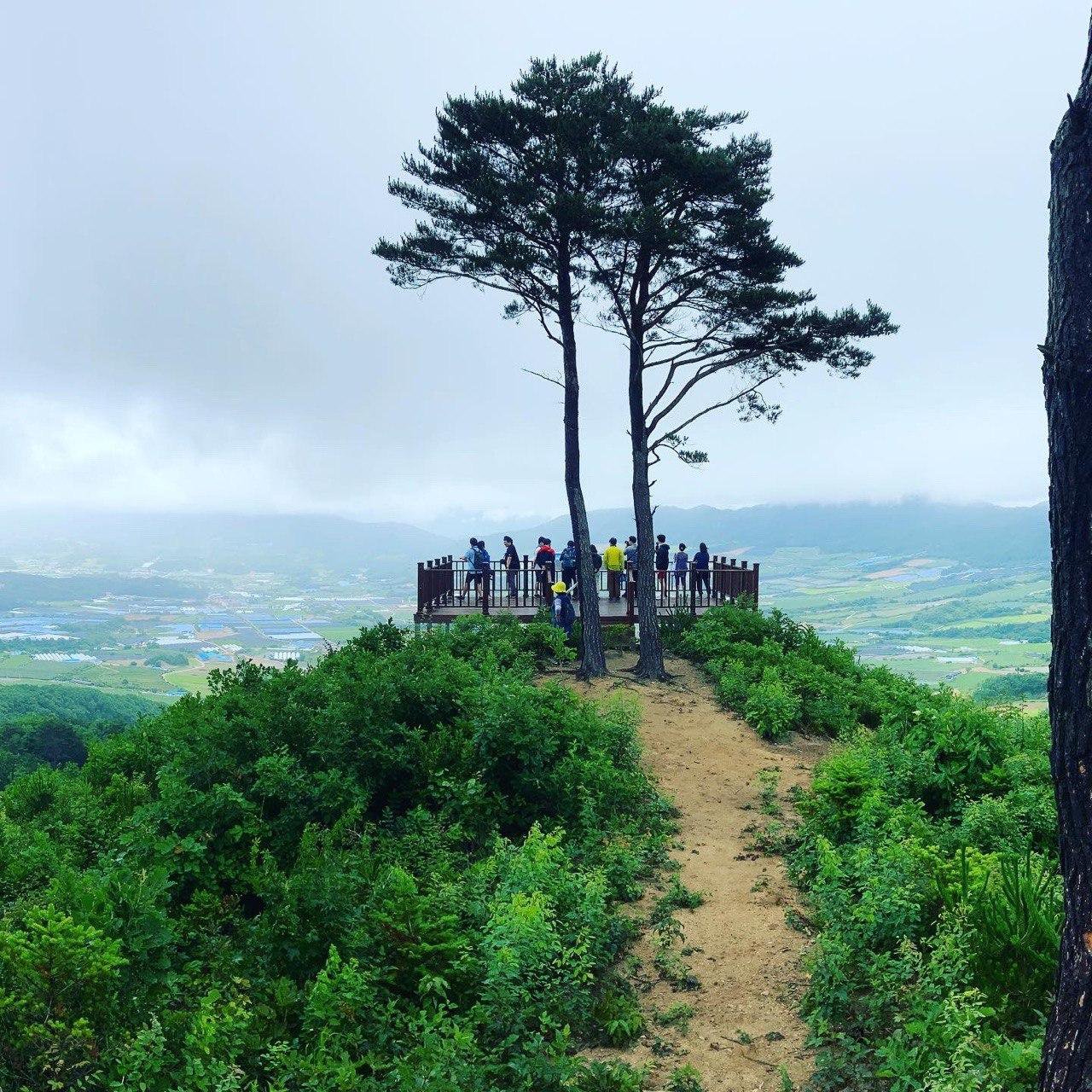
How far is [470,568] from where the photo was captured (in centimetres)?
2270

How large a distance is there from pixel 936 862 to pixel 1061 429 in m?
4.11

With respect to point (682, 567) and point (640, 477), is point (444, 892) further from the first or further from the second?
point (682, 567)

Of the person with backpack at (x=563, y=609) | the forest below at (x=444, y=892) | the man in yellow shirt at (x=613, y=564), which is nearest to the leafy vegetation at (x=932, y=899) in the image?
the forest below at (x=444, y=892)

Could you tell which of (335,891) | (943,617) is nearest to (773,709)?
(335,891)

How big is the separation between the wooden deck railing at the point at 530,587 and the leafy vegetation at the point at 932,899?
1130 cm

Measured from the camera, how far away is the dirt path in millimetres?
5648

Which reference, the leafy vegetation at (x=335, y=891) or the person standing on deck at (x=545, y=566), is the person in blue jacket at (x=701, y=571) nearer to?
the person standing on deck at (x=545, y=566)

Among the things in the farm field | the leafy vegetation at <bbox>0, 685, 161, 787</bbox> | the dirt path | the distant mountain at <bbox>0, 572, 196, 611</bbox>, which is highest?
the dirt path

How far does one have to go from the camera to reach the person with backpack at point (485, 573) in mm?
22438

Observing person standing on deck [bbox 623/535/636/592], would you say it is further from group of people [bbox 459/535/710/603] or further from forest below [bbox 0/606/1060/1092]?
forest below [bbox 0/606/1060/1092]

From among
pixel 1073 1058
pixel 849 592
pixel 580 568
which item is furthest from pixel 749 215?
pixel 849 592

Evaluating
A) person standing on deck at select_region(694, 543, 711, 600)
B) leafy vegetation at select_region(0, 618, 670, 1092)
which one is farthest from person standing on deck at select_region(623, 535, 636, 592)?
leafy vegetation at select_region(0, 618, 670, 1092)

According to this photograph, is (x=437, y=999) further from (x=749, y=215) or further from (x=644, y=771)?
(x=749, y=215)

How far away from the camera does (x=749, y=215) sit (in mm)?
18156
